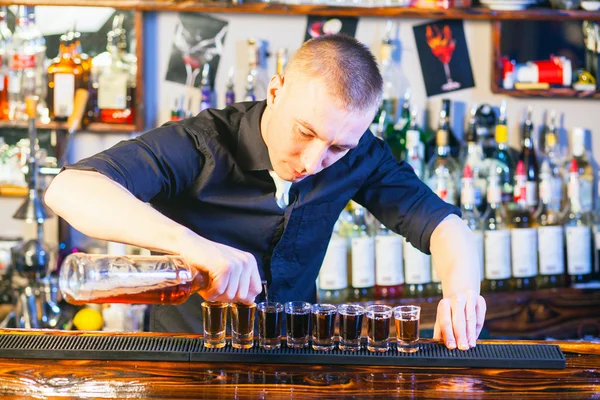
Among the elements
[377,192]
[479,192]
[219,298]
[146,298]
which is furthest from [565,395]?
[479,192]

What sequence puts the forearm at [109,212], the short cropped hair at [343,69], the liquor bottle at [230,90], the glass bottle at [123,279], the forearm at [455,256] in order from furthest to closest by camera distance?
the liquor bottle at [230,90] < the forearm at [455,256] < the short cropped hair at [343,69] < the forearm at [109,212] < the glass bottle at [123,279]

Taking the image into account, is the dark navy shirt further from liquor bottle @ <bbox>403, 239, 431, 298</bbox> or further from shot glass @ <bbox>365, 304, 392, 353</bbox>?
liquor bottle @ <bbox>403, 239, 431, 298</bbox>

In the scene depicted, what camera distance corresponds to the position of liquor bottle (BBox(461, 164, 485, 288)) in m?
3.13

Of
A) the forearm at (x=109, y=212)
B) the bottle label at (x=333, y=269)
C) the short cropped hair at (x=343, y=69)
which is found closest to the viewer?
the forearm at (x=109, y=212)

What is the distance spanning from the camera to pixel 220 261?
4.84 feet

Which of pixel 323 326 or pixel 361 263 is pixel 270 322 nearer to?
pixel 323 326

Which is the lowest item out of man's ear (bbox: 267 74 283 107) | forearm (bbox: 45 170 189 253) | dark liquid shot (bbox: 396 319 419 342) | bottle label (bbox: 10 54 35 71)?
dark liquid shot (bbox: 396 319 419 342)

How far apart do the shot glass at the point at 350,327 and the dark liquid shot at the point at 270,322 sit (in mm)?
124

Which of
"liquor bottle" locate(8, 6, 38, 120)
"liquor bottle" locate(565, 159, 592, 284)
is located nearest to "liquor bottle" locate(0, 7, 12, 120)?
"liquor bottle" locate(8, 6, 38, 120)

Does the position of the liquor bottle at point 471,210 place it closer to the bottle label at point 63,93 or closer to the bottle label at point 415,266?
the bottle label at point 415,266

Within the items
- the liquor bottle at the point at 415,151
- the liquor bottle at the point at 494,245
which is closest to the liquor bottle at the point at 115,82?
the liquor bottle at the point at 415,151

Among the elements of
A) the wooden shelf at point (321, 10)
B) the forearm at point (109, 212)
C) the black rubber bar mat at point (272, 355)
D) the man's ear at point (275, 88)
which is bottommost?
the black rubber bar mat at point (272, 355)

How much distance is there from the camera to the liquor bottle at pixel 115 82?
321 centimetres

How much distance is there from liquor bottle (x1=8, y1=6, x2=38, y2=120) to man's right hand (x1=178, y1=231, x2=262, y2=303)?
6.33 ft
